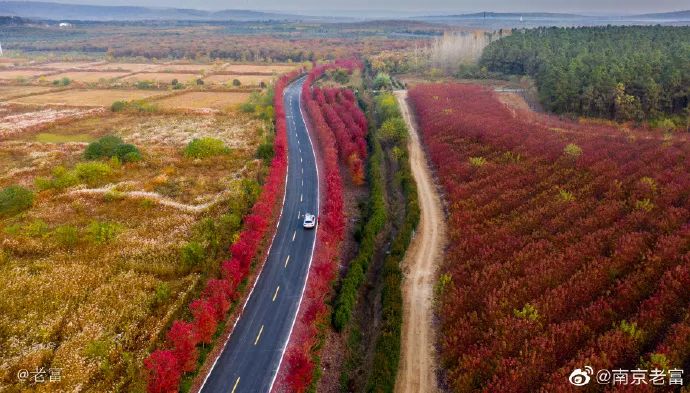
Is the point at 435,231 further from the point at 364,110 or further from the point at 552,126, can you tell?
the point at 364,110

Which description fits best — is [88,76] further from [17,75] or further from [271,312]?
[271,312]

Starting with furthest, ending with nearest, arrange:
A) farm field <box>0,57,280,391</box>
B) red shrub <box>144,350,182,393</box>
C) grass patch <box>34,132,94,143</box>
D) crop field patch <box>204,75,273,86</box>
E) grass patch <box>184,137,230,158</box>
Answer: crop field patch <box>204,75,273,86</box> → grass patch <box>34,132,94,143</box> → grass patch <box>184,137,230,158</box> → farm field <box>0,57,280,391</box> → red shrub <box>144,350,182,393</box>

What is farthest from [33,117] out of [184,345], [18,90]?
[184,345]

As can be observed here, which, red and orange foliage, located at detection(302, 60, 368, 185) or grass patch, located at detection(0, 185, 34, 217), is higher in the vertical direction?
red and orange foliage, located at detection(302, 60, 368, 185)

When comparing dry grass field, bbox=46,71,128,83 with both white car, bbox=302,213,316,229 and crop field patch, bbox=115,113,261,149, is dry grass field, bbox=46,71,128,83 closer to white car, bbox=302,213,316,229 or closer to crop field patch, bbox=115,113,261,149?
crop field patch, bbox=115,113,261,149

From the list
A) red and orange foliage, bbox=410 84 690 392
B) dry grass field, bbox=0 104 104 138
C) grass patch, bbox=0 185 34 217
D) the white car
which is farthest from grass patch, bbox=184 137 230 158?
dry grass field, bbox=0 104 104 138
